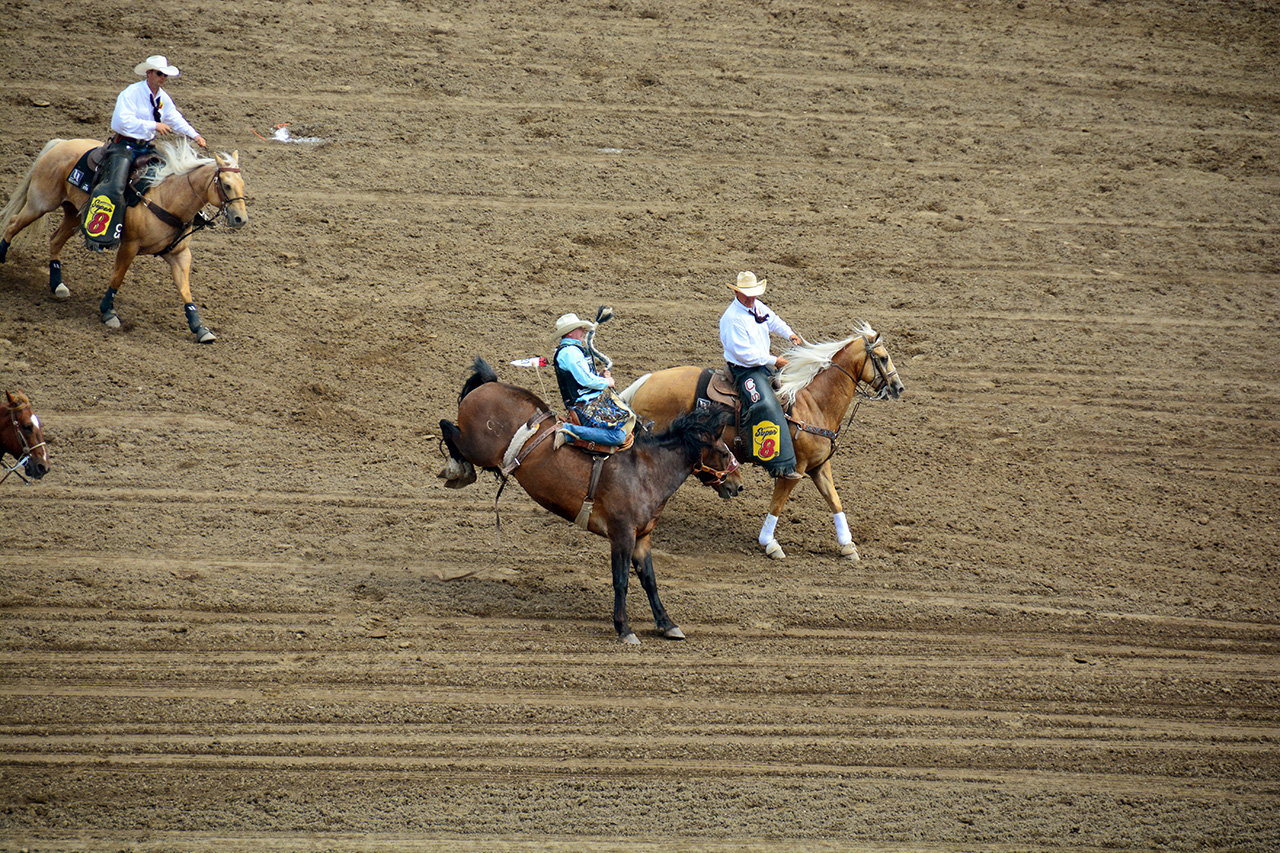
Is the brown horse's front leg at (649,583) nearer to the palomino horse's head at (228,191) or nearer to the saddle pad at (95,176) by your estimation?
the palomino horse's head at (228,191)

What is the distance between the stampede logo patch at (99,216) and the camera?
1174 centimetres

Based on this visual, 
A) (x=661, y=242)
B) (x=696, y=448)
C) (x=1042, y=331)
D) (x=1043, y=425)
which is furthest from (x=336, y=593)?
(x=1042, y=331)

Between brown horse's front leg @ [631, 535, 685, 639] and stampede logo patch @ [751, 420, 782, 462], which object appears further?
stampede logo patch @ [751, 420, 782, 462]

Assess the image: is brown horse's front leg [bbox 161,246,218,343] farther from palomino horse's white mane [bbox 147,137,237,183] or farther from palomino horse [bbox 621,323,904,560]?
palomino horse [bbox 621,323,904,560]

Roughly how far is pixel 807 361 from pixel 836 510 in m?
1.53

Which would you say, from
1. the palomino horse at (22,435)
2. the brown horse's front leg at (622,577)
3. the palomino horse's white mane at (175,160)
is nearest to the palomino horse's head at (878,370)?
the brown horse's front leg at (622,577)

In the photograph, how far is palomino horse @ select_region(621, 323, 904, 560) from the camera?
10523 mm

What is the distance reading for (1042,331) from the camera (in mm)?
13711

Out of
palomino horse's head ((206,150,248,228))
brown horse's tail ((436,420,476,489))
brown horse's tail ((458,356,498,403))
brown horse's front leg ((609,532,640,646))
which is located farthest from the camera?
palomino horse's head ((206,150,248,228))

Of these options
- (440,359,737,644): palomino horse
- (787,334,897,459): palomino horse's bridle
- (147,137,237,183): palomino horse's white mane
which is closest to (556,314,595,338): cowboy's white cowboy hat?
(440,359,737,644): palomino horse

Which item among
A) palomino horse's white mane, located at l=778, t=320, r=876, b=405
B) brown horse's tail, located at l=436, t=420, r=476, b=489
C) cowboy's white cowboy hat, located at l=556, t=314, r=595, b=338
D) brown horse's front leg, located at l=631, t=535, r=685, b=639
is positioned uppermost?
cowboy's white cowboy hat, located at l=556, t=314, r=595, b=338

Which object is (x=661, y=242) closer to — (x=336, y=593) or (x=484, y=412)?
(x=484, y=412)

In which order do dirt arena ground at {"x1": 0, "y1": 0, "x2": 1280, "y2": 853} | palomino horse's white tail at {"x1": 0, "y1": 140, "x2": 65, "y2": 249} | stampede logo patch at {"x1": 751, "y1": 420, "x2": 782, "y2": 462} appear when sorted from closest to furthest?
dirt arena ground at {"x1": 0, "y1": 0, "x2": 1280, "y2": 853}
stampede logo patch at {"x1": 751, "y1": 420, "x2": 782, "y2": 462}
palomino horse's white tail at {"x1": 0, "y1": 140, "x2": 65, "y2": 249}

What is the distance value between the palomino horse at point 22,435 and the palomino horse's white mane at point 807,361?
6.64 meters
